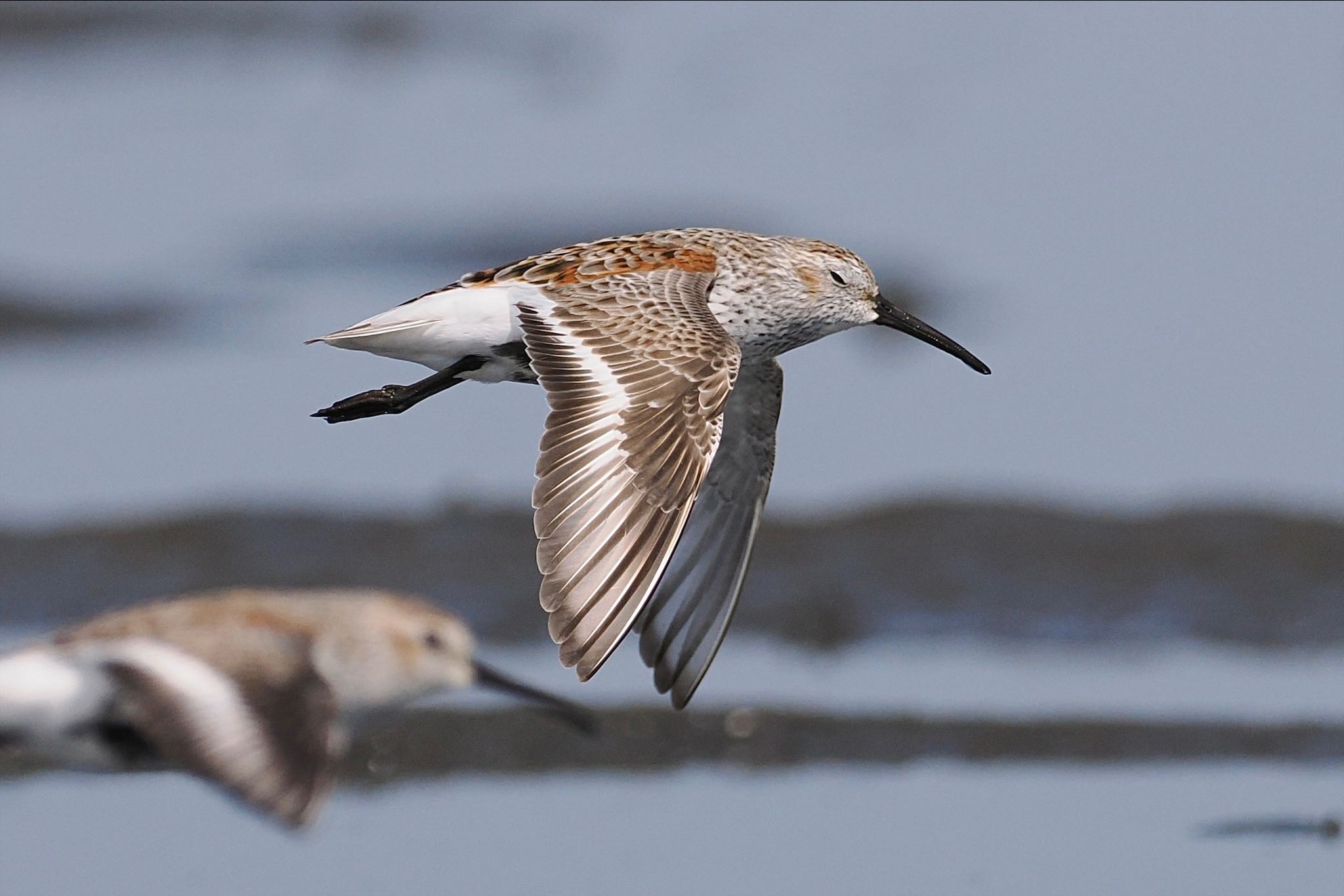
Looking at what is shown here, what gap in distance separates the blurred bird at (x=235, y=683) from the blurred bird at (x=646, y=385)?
76 cm

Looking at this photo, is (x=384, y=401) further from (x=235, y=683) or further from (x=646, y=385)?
(x=235, y=683)

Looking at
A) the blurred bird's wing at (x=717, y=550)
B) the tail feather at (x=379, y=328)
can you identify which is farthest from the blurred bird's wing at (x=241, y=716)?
the blurred bird's wing at (x=717, y=550)

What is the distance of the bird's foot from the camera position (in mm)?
7898

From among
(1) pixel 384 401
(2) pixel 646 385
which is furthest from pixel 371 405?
(2) pixel 646 385

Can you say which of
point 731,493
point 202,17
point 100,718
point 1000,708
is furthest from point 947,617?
point 202,17

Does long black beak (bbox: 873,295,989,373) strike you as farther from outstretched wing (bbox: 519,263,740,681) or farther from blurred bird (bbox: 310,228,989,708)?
outstretched wing (bbox: 519,263,740,681)

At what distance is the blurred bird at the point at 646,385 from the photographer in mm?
6547

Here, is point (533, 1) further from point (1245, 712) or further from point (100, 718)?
point (100, 718)

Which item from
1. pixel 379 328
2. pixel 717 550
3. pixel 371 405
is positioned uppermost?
pixel 379 328

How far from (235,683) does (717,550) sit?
2.20 metres

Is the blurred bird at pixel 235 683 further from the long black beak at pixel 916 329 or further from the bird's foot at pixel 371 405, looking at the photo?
the long black beak at pixel 916 329

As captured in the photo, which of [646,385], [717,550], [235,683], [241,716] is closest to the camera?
[241,716]

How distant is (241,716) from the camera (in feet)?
21.2

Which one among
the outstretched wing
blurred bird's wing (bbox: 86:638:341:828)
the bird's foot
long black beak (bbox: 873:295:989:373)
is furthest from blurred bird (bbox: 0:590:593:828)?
long black beak (bbox: 873:295:989:373)
